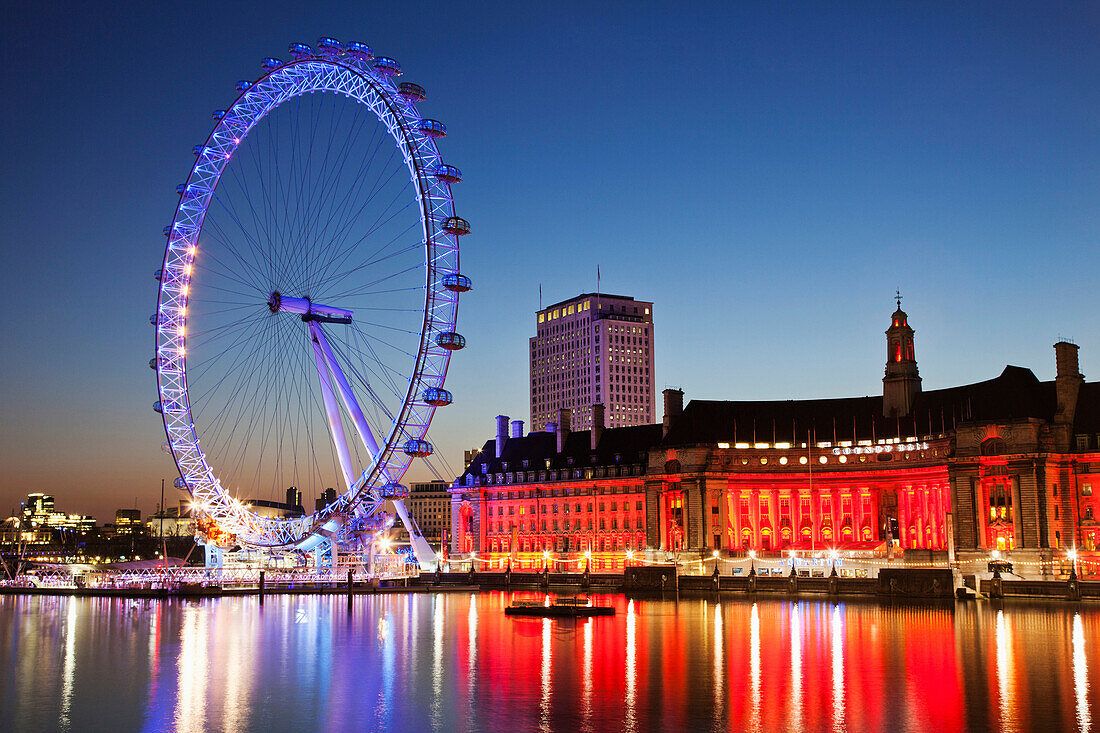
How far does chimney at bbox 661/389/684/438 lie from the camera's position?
466 ft

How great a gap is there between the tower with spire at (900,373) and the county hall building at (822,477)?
0.19 meters

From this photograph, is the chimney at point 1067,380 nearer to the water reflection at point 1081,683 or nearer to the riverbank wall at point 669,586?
the riverbank wall at point 669,586

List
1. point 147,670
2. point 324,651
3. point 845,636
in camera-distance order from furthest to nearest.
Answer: point 845,636 < point 324,651 < point 147,670

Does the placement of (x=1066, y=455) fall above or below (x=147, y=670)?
above

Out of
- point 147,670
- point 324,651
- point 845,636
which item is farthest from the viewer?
point 845,636

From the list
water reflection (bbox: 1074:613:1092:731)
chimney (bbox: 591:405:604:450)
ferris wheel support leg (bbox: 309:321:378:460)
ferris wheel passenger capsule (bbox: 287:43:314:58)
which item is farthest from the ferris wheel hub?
chimney (bbox: 591:405:604:450)

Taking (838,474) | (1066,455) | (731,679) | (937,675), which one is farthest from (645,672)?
(838,474)

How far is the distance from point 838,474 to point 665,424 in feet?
73.5

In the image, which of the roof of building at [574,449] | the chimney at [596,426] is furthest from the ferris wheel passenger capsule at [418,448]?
the chimney at [596,426]

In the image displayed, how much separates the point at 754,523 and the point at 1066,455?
38322 mm

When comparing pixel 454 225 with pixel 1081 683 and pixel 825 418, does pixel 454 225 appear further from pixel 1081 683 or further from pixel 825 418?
pixel 825 418

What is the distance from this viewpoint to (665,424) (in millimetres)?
142000

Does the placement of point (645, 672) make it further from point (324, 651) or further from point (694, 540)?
point (694, 540)

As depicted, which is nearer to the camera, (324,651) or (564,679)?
(564,679)
